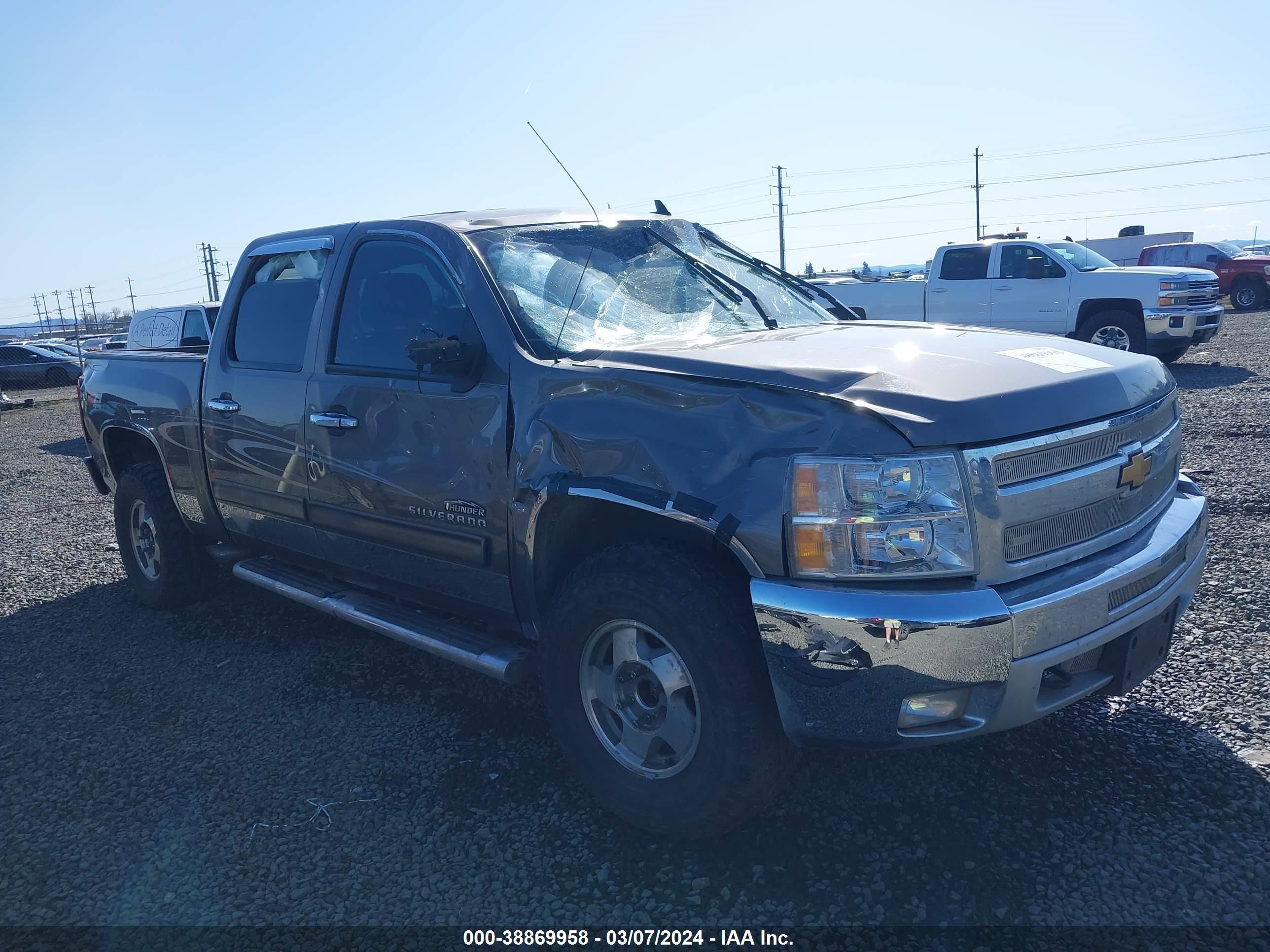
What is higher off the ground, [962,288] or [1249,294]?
[962,288]

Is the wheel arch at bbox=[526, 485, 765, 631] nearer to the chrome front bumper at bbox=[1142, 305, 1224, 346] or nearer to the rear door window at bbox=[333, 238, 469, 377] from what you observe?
the rear door window at bbox=[333, 238, 469, 377]

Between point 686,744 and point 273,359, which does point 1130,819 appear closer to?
point 686,744

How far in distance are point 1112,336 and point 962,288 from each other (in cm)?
228

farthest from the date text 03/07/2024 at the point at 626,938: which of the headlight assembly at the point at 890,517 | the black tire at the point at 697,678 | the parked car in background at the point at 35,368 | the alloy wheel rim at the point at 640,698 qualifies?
the parked car in background at the point at 35,368

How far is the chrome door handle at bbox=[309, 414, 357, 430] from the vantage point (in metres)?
3.86

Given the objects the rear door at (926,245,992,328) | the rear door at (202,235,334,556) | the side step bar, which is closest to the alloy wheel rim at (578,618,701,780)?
the side step bar

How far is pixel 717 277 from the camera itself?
13.4 feet

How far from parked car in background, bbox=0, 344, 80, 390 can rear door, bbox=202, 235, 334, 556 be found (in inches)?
1069

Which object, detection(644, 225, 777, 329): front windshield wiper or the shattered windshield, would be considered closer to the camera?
the shattered windshield

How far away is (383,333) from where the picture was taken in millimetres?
3900

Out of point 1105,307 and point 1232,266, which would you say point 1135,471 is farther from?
point 1232,266

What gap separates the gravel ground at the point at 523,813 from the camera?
2688 mm

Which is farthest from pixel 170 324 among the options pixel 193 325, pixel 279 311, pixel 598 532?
pixel 598 532

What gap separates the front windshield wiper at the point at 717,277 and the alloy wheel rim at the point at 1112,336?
37.3 feet
